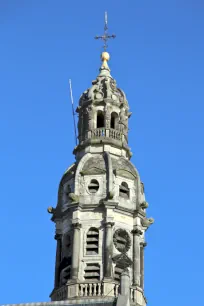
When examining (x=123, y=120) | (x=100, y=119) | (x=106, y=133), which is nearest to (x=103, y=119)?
(x=100, y=119)

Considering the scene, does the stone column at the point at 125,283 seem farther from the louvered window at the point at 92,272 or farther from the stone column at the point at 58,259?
the stone column at the point at 58,259

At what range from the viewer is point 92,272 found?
58.2 meters

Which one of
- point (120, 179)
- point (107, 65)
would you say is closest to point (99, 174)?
point (120, 179)

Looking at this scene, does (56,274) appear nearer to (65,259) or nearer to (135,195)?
(65,259)

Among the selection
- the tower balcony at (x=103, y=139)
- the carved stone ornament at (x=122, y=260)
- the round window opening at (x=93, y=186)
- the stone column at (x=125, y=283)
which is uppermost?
the tower balcony at (x=103, y=139)

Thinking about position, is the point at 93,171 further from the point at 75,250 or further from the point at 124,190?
the point at 75,250

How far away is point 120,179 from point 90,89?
7361 mm

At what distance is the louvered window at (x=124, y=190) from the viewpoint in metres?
61.4

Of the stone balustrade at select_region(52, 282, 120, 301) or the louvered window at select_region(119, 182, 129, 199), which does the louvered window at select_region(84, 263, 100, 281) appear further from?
the louvered window at select_region(119, 182, 129, 199)

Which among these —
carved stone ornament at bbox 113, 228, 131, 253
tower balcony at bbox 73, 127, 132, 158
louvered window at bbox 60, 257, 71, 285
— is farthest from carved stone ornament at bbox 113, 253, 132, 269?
tower balcony at bbox 73, 127, 132, 158

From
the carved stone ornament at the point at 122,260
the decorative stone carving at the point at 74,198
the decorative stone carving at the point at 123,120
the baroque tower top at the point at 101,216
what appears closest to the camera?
the baroque tower top at the point at 101,216

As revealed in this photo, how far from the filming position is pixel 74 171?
6200 centimetres

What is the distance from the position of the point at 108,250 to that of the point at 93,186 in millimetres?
4447
